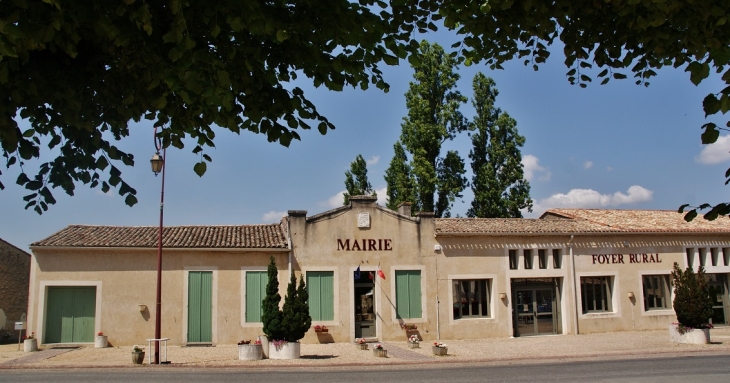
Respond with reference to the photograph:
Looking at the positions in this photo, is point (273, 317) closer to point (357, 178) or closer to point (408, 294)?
point (408, 294)

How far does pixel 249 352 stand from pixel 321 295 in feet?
17.7

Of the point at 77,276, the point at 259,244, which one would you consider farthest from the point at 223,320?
the point at 77,276

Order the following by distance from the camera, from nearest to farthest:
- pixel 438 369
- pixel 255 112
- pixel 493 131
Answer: pixel 255 112, pixel 438 369, pixel 493 131

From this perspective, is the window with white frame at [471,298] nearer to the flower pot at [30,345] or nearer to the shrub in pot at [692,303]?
the shrub in pot at [692,303]

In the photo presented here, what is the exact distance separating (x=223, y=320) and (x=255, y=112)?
16739mm

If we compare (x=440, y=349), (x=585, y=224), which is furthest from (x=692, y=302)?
(x=440, y=349)

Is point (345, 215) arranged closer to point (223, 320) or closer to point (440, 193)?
point (223, 320)

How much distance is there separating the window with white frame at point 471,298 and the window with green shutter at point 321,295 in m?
4.79

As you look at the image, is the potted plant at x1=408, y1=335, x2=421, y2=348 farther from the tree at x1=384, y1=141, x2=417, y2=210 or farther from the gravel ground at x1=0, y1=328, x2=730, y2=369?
the tree at x1=384, y1=141, x2=417, y2=210

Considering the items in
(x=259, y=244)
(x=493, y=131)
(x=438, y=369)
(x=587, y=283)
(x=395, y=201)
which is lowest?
(x=438, y=369)

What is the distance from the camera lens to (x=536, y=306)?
23859 millimetres

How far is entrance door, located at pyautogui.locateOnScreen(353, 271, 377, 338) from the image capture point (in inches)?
866

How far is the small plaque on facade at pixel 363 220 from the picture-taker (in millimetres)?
22406

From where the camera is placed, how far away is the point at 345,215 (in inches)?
883
